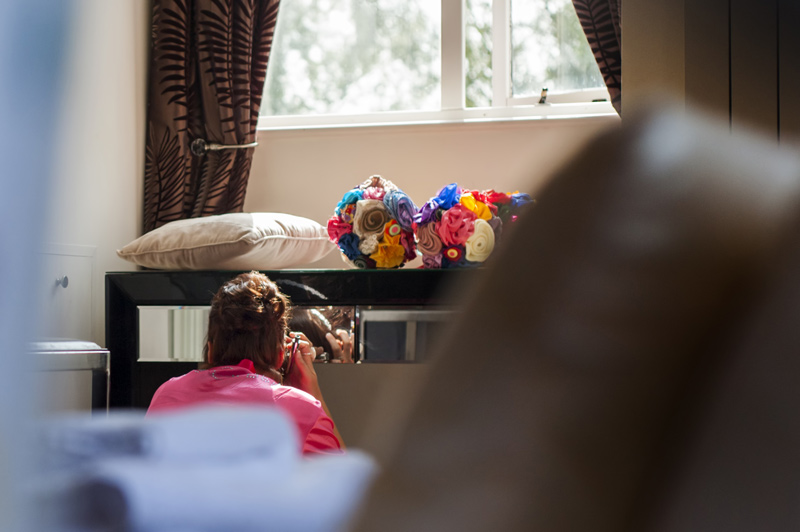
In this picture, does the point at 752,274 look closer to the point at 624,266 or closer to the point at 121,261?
the point at 624,266

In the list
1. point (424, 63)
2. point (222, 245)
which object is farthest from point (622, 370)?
point (424, 63)

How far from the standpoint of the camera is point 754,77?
10 cm

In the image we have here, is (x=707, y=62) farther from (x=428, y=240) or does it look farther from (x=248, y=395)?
(x=428, y=240)

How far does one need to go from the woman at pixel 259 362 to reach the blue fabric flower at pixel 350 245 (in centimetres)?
15

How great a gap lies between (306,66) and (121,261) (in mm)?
668

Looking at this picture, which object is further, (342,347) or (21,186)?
(342,347)

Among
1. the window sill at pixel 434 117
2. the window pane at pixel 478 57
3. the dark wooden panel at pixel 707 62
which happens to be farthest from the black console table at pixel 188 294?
the dark wooden panel at pixel 707 62

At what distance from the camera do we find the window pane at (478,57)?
5.19ft

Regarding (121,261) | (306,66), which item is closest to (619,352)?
Result: (121,261)

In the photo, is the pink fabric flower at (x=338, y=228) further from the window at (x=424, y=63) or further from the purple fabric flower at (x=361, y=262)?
the window at (x=424, y=63)

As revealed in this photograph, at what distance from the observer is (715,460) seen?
0.09 meters

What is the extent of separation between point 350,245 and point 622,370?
103 centimetres

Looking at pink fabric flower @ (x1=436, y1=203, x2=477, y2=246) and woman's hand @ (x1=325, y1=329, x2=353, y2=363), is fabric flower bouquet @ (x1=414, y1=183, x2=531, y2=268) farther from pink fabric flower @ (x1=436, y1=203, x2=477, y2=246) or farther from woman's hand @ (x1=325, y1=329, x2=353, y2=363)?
woman's hand @ (x1=325, y1=329, x2=353, y2=363)

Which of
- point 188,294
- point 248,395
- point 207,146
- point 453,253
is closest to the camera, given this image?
point 248,395
